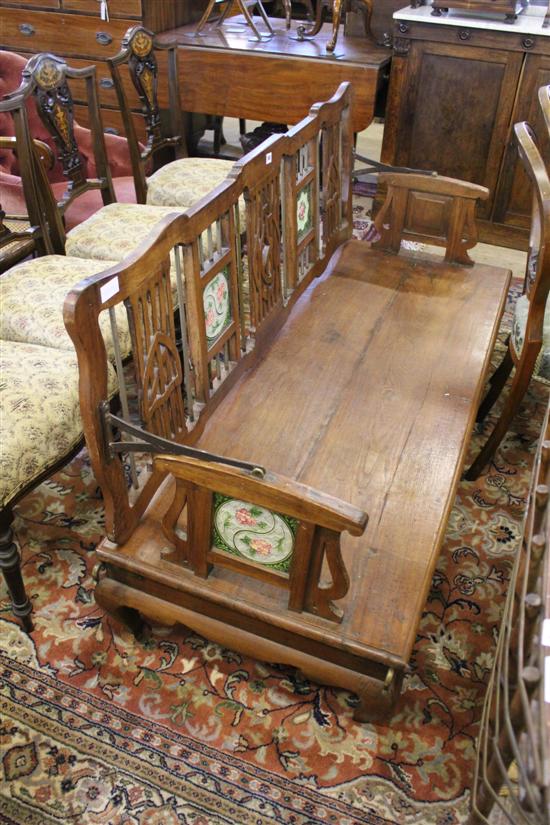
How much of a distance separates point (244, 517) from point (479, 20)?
111 inches

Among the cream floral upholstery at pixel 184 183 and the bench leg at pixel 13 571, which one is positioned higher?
the cream floral upholstery at pixel 184 183

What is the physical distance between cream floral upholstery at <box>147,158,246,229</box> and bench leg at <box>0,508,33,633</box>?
1535mm

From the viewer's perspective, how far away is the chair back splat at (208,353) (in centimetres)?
117

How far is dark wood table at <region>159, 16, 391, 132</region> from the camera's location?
3.18 meters

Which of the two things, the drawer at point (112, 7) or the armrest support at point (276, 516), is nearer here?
the armrest support at point (276, 516)

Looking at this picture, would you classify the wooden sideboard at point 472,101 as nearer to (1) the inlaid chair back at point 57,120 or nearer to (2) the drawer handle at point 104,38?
(2) the drawer handle at point 104,38

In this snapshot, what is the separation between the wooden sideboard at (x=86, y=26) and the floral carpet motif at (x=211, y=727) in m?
2.74

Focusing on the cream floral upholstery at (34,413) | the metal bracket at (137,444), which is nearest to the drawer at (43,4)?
the cream floral upholstery at (34,413)

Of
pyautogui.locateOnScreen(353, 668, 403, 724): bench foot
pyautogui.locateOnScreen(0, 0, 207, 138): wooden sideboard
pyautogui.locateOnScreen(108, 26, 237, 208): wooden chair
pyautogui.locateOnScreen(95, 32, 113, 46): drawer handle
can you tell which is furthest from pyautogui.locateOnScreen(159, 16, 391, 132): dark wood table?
pyautogui.locateOnScreen(353, 668, 403, 724): bench foot

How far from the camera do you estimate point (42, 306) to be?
1896 mm

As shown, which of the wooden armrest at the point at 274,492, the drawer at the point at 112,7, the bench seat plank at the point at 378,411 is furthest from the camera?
the drawer at the point at 112,7

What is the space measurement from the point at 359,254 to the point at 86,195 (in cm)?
123

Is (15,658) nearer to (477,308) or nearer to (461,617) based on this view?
(461,617)

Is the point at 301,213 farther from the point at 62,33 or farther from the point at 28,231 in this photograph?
the point at 62,33
